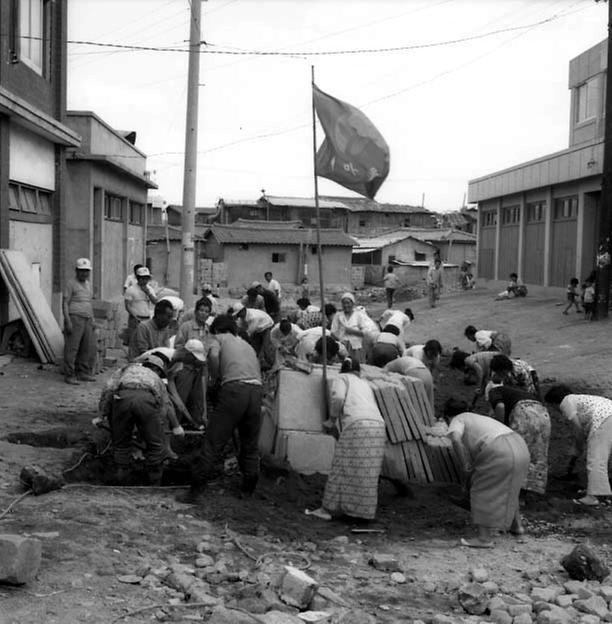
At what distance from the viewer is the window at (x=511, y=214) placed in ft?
97.2

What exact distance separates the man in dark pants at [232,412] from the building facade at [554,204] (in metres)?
16.7

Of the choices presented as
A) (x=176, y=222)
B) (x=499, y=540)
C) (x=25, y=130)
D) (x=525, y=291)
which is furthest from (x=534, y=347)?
(x=176, y=222)

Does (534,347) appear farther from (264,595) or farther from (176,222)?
(176,222)

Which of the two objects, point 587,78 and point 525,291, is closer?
point 525,291

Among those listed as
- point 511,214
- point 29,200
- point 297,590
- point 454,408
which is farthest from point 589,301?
point 297,590

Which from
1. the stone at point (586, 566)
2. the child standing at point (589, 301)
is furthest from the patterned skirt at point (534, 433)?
the child standing at point (589, 301)

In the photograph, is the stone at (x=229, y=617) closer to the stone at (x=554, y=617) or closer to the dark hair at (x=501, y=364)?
the stone at (x=554, y=617)

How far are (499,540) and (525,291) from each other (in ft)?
65.5

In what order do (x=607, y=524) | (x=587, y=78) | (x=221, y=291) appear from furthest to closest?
(x=221, y=291)
(x=587, y=78)
(x=607, y=524)

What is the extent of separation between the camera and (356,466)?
23.5 ft

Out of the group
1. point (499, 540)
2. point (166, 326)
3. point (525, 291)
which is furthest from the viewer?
point (525, 291)

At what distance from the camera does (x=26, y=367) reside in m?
12.8

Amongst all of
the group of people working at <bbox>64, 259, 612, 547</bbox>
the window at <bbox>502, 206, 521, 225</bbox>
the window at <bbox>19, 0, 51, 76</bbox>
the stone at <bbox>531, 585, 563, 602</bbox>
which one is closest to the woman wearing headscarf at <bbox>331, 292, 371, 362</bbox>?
the group of people working at <bbox>64, 259, 612, 547</bbox>

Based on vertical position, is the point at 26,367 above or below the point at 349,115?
below
